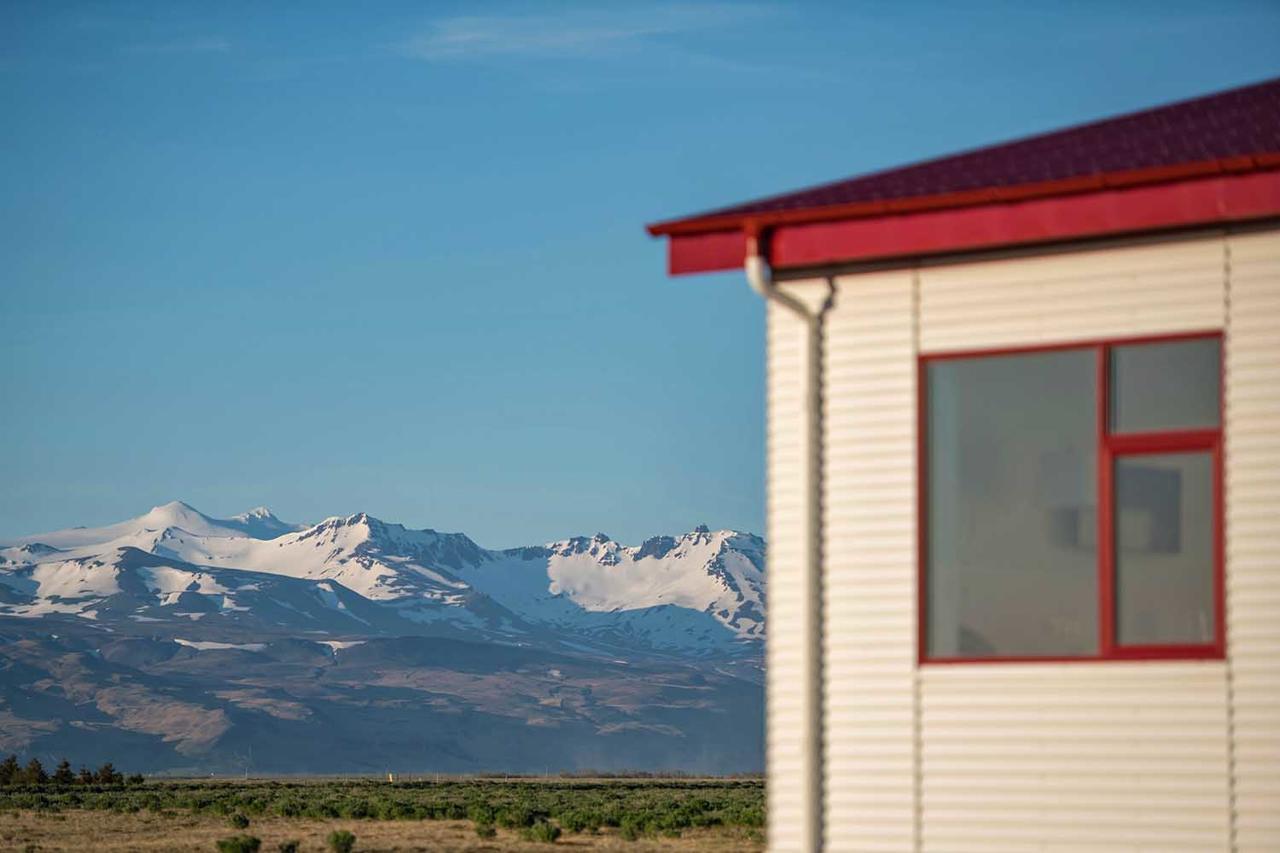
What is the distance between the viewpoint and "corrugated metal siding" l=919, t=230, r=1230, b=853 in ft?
37.6

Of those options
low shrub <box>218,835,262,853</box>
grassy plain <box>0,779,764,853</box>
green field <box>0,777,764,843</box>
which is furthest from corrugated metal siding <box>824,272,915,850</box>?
green field <box>0,777,764,843</box>

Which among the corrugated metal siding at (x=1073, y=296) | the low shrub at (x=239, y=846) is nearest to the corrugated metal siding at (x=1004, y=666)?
the corrugated metal siding at (x=1073, y=296)

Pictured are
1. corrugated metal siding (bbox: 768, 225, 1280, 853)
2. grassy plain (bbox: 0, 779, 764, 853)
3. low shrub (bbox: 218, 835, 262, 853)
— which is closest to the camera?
corrugated metal siding (bbox: 768, 225, 1280, 853)

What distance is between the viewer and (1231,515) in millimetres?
11445

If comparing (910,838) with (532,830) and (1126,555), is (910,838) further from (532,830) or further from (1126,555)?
(532,830)

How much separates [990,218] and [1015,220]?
0.52 ft

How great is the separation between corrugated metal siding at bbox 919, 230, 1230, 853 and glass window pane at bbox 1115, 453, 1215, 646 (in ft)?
0.81

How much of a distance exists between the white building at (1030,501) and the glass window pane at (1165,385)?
0.04 ft

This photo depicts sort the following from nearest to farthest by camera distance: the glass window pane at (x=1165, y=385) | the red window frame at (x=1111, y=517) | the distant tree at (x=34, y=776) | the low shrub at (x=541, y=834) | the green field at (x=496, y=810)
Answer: the red window frame at (x=1111, y=517), the glass window pane at (x=1165, y=385), the low shrub at (x=541, y=834), the green field at (x=496, y=810), the distant tree at (x=34, y=776)

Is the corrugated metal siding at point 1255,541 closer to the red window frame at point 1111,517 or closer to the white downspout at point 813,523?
the red window frame at point 1111,517

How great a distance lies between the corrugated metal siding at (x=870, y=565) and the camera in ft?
40.1

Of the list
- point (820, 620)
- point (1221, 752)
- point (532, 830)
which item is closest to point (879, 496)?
point (820, 620)

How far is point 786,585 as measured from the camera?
12.6 meters

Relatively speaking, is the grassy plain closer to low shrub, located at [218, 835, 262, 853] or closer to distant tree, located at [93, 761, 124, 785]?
low shrub, located at [218, 835, 262, 853]
